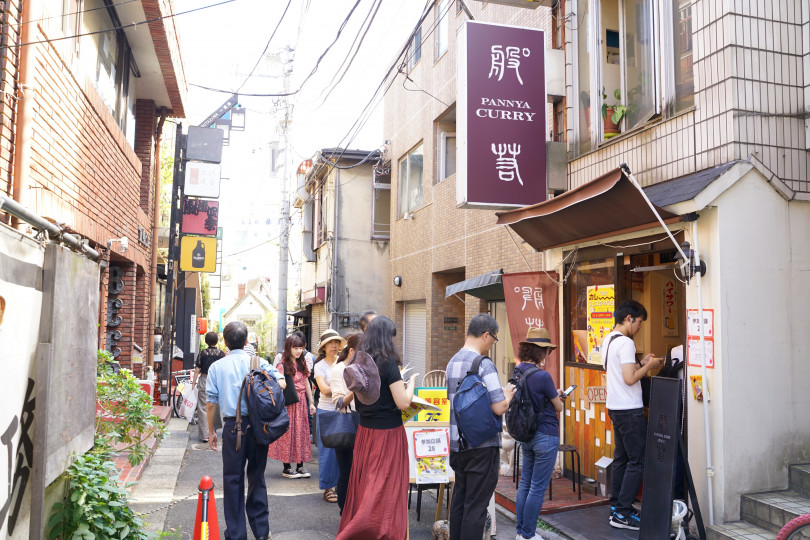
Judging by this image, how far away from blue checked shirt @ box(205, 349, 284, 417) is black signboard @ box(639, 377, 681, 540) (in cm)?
336

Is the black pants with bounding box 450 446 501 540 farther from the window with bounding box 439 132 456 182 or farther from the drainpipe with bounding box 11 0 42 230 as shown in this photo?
the window with bounding box 439 132 456 182

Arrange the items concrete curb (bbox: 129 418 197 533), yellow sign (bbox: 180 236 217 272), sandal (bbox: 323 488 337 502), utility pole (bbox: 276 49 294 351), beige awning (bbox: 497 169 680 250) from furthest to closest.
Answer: utility pole (bbox: 276 49 294 351)
yellow sign (bbox: 180 236 217 272)
sandal (bbox: 323 488 337 502)
concrete curb (bbox: 129 418 197 533)
beige awning (bbox: 497 169 680 250)

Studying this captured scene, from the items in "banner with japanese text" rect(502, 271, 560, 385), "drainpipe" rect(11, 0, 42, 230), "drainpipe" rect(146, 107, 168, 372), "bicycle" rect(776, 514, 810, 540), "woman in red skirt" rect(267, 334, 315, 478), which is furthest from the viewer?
"drainpipe" rect(146, 107, 168, 372)

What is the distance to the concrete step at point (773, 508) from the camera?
5.07 m

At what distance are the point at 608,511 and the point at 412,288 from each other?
949cm

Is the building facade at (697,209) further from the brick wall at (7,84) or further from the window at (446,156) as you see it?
the window at (446,156)

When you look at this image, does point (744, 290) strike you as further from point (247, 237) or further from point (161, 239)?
point (247, 237)

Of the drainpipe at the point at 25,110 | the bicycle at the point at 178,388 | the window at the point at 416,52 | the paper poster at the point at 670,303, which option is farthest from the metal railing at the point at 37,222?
the window at the point at 416,52

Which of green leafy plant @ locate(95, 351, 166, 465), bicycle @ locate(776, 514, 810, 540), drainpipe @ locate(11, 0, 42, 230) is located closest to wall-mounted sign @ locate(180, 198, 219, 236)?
green leafy plant @ locate(95, 351, 166, 465)

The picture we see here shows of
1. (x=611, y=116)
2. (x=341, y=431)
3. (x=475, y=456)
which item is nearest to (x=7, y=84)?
(x=341, y=431)

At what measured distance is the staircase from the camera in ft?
16.7

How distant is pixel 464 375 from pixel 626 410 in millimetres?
1865

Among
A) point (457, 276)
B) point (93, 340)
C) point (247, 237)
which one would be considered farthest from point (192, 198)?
point (247, 237)

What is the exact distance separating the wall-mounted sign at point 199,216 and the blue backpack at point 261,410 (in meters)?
10.4
